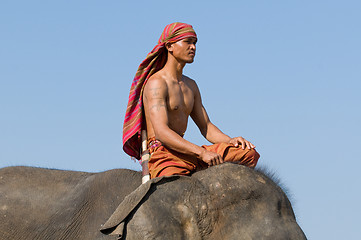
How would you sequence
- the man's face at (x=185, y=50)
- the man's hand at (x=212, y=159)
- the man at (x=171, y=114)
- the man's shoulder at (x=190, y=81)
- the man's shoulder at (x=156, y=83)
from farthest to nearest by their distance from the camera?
the man's shoulder at (x=190, y=81) → the man's face at (x=185, y=50) → the man's shoulder at (x=156, y=83) → the man at (x=171, y=114) → the man's hand at (x=212, y=159)

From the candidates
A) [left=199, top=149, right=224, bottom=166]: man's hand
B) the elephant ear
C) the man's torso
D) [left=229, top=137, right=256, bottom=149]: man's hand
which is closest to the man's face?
the man's torso

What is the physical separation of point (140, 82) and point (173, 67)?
27cm

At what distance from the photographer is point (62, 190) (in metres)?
6.59

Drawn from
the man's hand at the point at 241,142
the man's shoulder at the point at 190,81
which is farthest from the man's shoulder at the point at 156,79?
the man's hand at the point at 241,142

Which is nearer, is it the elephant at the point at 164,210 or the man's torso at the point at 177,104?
the elephant at the point at 164,210

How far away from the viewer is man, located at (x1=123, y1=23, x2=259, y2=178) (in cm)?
623

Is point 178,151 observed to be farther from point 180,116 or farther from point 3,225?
point 3,225

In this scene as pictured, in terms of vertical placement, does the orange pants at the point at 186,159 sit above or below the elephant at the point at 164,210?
above

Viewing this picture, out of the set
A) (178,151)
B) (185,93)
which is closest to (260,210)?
(178,151)

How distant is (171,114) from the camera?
652 centimetres

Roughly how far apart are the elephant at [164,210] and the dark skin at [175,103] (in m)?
0.24

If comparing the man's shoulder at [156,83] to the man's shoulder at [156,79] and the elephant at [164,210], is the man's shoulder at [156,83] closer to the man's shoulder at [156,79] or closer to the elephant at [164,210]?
the man's shoulder at [156,79]

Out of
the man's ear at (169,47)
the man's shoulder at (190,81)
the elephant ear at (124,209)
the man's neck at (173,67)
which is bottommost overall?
the elephant ear at (124,209)

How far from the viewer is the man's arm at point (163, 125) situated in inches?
243
